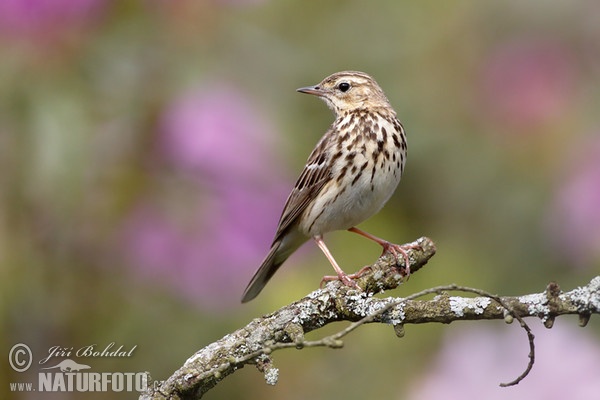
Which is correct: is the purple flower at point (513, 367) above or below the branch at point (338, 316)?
above

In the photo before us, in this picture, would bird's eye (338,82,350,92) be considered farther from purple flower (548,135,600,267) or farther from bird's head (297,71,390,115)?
purple flower (548,135,600,267)

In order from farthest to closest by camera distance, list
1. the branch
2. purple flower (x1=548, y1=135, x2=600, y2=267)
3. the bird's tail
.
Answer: purple flower (x1=548, y1=135, x2=600, y2=267) < the bird's tail < the branch

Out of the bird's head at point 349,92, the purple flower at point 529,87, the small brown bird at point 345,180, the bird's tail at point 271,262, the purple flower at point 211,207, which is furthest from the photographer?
the purple flower at point 529,87

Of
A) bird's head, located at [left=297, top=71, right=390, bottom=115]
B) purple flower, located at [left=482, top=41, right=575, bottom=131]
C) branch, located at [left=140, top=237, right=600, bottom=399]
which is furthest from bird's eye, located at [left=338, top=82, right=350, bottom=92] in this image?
branch, located at [left=140, top=237, right=600, bottom=399]

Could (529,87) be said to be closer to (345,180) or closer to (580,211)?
(580,211)

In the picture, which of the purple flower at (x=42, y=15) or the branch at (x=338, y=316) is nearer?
the branch at (x=338, y=316)

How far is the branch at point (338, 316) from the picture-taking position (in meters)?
2.79

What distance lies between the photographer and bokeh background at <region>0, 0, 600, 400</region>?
184 inches

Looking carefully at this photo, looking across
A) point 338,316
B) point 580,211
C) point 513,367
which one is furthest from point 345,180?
point 338,316

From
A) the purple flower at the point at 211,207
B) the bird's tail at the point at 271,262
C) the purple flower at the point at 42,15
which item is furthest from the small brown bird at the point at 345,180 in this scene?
the purple flower at the point at 42,15

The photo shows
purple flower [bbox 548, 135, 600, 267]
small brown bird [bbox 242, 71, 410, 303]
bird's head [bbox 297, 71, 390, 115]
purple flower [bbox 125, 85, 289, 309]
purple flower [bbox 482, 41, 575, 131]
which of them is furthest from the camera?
purple flower [bbox 482, 41, 575, 131]

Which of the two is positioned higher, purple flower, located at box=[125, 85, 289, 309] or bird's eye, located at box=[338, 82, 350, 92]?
bird's eye, located at box=[338, 82, 350, 92]

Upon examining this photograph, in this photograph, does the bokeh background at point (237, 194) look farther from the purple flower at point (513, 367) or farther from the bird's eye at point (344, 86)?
the bird's eye at point (344, 86)

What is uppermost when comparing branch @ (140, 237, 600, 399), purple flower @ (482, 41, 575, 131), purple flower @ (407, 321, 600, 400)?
purple flower @ (482, 41, 575, 131)
